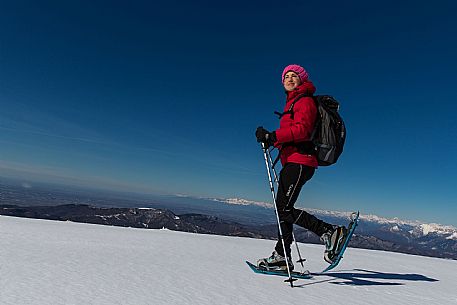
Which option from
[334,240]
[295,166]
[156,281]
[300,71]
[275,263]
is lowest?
[156,281]

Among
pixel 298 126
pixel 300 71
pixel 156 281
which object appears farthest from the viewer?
pixel 300 71

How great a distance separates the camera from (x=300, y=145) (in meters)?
3.96

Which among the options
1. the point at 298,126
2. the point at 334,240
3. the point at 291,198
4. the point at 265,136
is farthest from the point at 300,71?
the point at 334,240

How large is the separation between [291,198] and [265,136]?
889 mm

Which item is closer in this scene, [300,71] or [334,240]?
[334,240]

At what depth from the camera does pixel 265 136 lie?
3.82 meters

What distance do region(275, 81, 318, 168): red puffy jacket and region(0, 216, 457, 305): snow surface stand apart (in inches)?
59.3

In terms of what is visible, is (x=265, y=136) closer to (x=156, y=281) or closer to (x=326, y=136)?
(x=326, y=136)

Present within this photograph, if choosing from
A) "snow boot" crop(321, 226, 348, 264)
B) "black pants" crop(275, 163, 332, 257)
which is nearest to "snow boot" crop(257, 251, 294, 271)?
"black pants" crop(275, 163, 332, 257)

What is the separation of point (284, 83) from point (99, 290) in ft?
11.2

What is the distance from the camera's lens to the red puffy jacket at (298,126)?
3.67 meters

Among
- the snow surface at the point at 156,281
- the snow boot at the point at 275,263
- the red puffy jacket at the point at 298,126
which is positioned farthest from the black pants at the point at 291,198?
the snow surface at the point at 156,281

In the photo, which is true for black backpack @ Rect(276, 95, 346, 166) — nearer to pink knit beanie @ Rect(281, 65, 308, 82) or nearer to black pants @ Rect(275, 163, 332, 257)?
black pants @ Rect(275, 163, 332, 257)

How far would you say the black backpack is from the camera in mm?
3811
